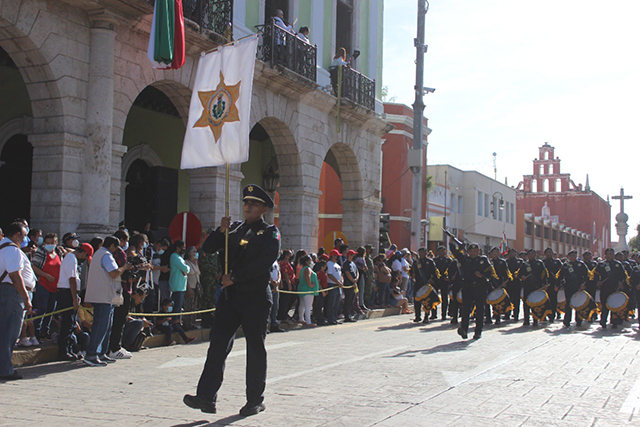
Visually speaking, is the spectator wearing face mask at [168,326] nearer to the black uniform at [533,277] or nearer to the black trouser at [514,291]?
the black uniform at [533,277]

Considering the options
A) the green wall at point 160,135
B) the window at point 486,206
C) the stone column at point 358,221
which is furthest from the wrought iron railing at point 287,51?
the window at point 486,206

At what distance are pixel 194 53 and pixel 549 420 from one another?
1145 cm

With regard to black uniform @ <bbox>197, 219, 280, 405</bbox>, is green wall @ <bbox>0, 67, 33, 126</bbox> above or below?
above

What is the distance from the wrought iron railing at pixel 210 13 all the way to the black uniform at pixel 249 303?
373 inches

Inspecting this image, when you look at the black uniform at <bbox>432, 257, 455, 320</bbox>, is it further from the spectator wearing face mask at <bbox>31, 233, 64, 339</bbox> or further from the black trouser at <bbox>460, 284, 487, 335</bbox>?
the spectator wearing face mask at <bbox>31, 233, 64, 339</bbox>

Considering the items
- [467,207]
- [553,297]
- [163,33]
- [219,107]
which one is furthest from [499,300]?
[467,207]

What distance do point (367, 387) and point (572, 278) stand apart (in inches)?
414

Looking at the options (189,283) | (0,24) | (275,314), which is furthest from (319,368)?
(0,24)

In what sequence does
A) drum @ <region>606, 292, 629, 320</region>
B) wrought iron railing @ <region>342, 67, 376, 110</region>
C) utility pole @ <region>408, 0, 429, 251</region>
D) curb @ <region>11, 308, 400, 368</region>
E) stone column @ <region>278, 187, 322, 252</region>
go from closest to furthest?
curb @ <region>11, 308, 400, 368</region> < drum @ <region>606, 292, 629, 320</region> < stone column @ <region>278, 187, 322, 252</region> < wrought iron railing @ <region>342, 67, 376, 110</region> < utility pole @ <region>408, 0, 429, 251</region>

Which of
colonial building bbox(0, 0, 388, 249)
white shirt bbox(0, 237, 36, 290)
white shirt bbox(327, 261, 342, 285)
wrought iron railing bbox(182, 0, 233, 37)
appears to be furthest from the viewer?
white shirt bbox(327, 261, 342, 285)

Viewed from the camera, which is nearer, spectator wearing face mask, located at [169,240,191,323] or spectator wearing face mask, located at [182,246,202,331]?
spectator wearing face mask, located at [169,240,191,323]

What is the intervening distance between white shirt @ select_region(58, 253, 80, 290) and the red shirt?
11.9 inches

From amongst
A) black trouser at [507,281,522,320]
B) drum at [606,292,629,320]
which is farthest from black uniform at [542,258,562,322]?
drum at [606,292,629,320]

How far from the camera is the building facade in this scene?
44350 millimetres
